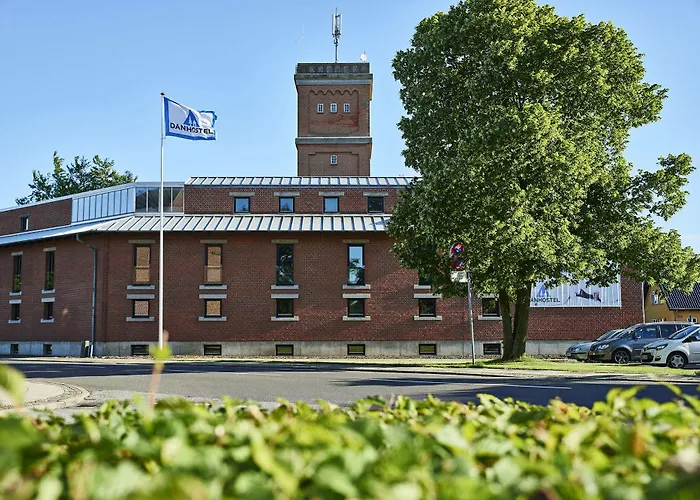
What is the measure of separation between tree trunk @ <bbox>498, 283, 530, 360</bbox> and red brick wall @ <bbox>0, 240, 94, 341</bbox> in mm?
22875

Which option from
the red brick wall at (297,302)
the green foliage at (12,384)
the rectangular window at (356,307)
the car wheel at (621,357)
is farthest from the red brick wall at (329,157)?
the green foliage at (12,384)

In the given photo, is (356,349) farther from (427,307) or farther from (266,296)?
(266,296)

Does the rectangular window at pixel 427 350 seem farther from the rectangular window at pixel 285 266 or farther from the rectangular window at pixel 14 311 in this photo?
the rectangular window at pixel 14 311

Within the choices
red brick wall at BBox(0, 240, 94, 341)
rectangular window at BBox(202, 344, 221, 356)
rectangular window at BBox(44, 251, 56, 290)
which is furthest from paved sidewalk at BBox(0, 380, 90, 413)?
rectangular window at BBox(44, 251, 56, 290)

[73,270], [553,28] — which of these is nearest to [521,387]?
[553,28]

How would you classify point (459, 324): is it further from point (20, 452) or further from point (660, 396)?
point (20, 452)

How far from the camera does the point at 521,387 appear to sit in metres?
16.9

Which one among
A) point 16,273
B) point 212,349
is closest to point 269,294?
point 212,349

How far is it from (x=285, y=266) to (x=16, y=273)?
17.5m

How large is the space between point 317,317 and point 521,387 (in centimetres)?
2267

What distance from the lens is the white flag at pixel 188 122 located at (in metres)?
32.8

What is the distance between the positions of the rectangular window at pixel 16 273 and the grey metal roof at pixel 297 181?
11.8 m

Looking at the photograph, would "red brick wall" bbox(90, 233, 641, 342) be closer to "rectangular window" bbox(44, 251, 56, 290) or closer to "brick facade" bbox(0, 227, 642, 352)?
"brick facade" bbox(0, 227, 642, 352)

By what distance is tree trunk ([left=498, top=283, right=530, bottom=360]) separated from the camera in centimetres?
2725
